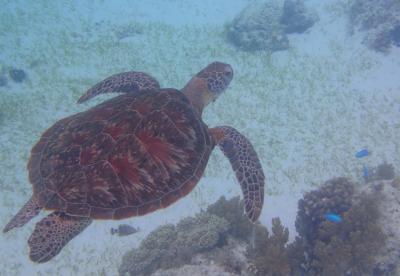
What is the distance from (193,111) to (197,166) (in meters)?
0.94

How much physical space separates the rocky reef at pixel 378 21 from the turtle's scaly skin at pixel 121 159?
1062cm

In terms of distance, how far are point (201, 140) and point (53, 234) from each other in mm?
2309

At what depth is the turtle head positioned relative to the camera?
5.91m

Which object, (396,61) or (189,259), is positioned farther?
(396,61)

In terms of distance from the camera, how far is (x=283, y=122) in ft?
31.3

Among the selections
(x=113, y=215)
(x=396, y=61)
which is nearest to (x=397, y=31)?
(x=396, y=61)

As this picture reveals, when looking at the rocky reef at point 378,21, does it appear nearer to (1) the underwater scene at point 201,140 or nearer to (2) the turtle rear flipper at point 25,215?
(1) the underwater scene at point 201,140

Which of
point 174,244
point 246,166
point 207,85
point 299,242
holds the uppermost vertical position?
point 207,85

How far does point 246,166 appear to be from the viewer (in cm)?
512

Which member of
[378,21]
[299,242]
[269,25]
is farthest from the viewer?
[269,25]

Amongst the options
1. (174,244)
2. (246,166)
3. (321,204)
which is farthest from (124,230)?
(321,204)

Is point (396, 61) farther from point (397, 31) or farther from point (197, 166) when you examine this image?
point (197, 166)

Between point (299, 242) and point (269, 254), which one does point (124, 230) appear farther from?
point (299, 242)

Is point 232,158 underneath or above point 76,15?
underneath
